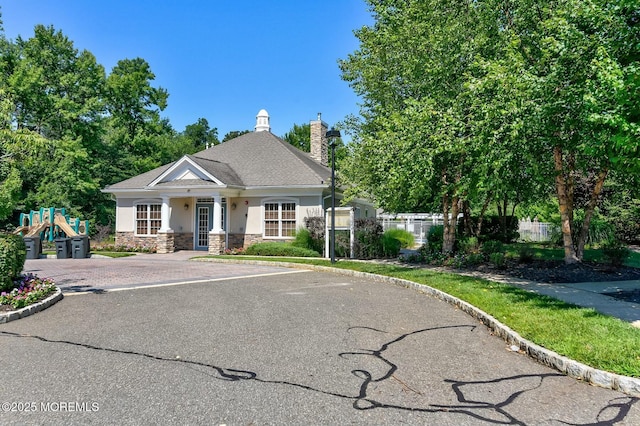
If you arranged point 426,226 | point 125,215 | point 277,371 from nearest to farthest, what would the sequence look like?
point 277,371
point 125,215
point 426,226

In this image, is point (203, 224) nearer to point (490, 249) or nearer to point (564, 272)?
point (490, 249)

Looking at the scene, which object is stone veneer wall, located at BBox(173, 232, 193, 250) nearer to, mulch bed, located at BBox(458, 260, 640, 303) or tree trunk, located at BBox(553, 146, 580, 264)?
mulch bed, located at BBox(458, 260, 640, 303)

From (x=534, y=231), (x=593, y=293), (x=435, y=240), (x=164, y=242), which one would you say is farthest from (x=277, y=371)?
(x=534, y=231)

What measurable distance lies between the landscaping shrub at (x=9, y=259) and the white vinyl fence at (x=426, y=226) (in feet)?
65.6

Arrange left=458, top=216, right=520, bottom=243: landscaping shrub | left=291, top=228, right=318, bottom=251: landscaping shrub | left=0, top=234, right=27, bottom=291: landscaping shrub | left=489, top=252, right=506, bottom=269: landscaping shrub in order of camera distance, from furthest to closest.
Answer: left=458, top=216, right=520, bottom=243: landscaping shrub, left=291, top=228, right=318, bottom=251: landscaping shrub, left=489, top=252, right=506, bottom=269: landscaping shrub, left=0, top=234, right=27, bottom=291: landscaping shrub

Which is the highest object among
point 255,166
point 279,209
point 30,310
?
point 255,166

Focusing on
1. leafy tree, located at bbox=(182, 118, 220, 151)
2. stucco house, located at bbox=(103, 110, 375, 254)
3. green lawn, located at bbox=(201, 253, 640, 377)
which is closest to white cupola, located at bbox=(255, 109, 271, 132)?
stucco house, located at bbox=(103, 110, 375, 254)

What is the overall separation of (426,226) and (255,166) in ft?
42.0

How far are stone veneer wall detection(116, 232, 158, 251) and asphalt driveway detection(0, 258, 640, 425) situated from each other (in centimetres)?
1551

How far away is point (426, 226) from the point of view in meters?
30.1

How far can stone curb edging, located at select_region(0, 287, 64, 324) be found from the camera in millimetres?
7332

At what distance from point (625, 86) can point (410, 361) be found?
5.05 m

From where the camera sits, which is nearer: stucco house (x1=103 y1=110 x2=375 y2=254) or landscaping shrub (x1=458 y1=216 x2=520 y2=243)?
stucco house (x1=103 y1=110 x2=375 y2=254)

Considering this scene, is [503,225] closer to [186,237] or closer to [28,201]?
[186,237]
